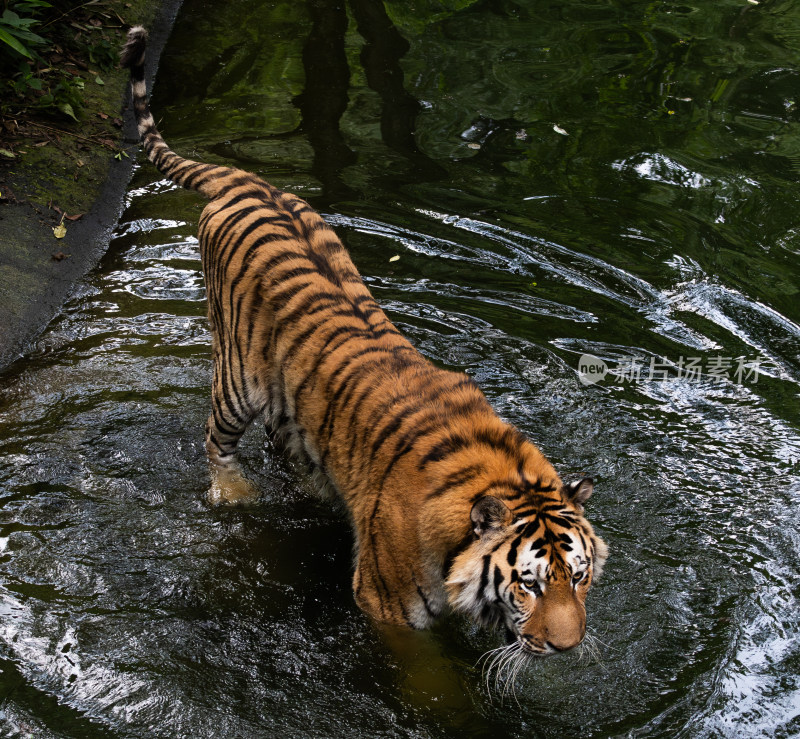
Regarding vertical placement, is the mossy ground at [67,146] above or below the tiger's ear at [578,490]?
below

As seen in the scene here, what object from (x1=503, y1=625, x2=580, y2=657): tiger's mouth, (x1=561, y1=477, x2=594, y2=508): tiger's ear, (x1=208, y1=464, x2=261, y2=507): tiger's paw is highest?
(x1=561, y1=477, x2=594, y2=508): tiger's ear

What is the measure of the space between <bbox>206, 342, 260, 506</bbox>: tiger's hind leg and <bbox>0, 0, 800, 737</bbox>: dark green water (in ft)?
0.36

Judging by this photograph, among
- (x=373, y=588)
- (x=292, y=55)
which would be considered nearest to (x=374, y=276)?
(x=373, y=588)

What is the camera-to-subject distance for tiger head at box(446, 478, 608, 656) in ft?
7.66

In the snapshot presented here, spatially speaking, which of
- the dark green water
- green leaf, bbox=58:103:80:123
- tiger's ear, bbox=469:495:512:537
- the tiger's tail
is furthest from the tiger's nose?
green leaf, bbox=58:103:80:123

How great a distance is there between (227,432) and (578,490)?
182cm

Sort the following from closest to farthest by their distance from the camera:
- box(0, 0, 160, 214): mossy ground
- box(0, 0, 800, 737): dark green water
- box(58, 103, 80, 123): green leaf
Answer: box(0, 0, 800, 737): dark green water
box(0, 0, 160, 214): mossy ground
box(58, 103, 80, 123): green leaf

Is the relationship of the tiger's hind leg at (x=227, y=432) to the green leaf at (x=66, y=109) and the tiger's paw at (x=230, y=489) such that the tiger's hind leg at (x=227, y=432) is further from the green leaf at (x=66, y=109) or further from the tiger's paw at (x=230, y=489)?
the green leaf at (x=66, y=109)

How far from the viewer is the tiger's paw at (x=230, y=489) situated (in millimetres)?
3838

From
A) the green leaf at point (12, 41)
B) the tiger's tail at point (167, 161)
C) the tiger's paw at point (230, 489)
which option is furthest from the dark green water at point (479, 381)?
the green leaf at point (12, 41)

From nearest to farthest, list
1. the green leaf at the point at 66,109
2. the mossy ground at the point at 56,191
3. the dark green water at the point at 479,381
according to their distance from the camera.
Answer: the dark green water at the point at 479,381 → the mossy ground at the point at 56,191 → the green leaf at the point at 66,109

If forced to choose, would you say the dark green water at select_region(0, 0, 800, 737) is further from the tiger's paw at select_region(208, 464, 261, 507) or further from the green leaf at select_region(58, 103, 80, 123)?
the green leaf at select_region(58, 103, 80, 123)

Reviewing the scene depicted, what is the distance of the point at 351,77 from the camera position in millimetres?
7867

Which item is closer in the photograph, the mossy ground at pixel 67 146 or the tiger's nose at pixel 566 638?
the tiger's nose at pixel 566 638
